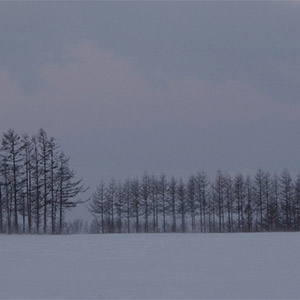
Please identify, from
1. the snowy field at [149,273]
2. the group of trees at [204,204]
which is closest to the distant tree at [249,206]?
the group of trees at [204,204]

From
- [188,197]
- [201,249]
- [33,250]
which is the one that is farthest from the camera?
[188,197]

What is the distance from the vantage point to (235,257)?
20.0 m

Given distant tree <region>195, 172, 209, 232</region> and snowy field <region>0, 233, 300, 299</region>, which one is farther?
distant tree <region>195, 172, 209, 232</region>

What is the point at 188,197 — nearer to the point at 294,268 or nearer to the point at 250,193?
the point at 250,193

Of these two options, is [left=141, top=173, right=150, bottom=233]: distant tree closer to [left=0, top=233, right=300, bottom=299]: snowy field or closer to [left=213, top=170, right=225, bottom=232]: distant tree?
[left=213, top=170, right=225, bottom=232]: distant tree

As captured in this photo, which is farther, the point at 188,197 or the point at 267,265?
the point at 188,197

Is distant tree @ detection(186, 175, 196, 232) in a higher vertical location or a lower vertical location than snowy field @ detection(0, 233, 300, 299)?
higher

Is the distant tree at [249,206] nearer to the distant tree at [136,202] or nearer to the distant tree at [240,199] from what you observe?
the distant tree at [240,199]

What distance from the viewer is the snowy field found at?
12.4 metres

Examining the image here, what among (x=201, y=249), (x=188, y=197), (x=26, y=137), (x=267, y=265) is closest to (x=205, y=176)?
(x=188, y=197)

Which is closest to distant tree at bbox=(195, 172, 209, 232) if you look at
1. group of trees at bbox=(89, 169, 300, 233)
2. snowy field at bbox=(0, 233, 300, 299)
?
group of trees at bbox=(89, 169, 300, 233)

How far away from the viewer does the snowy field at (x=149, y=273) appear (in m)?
12.4

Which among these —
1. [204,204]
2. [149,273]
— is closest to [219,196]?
[204,204]

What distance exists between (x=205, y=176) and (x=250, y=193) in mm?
6799
